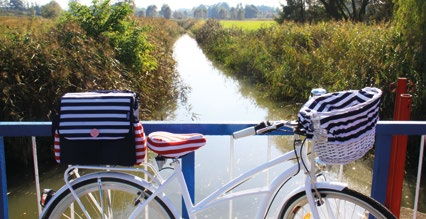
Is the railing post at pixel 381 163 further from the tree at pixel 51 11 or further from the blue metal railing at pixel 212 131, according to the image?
the tree at pixel 51 11

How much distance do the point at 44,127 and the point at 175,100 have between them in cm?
846

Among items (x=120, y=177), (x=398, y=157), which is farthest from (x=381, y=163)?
(x=120, y=177)

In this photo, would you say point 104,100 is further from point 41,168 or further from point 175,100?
point 175,100

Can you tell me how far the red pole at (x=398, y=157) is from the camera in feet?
7.36

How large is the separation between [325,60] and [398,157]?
25.6 ft

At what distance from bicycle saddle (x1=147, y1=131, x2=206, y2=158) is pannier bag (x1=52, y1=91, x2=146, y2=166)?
6cm

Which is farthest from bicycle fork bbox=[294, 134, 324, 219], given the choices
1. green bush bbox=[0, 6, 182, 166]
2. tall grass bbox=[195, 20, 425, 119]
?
tall grass bbox=[195, 20, 425, 119]

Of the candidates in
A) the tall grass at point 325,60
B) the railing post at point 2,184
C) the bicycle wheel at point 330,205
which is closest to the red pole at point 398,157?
the bicycle wheel at point 330,205

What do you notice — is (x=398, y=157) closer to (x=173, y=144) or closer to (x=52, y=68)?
(x=173, y=144)

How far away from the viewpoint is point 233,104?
11.5 m

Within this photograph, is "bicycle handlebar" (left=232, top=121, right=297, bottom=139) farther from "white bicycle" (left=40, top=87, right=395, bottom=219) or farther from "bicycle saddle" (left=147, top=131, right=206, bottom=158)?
"bicycle saddle" (left=147, top=131, right=206, bottom=158)

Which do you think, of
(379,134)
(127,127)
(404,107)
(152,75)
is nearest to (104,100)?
(127,127)

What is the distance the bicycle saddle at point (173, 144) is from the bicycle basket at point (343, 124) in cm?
48

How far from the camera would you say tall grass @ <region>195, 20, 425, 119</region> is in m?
6.83
